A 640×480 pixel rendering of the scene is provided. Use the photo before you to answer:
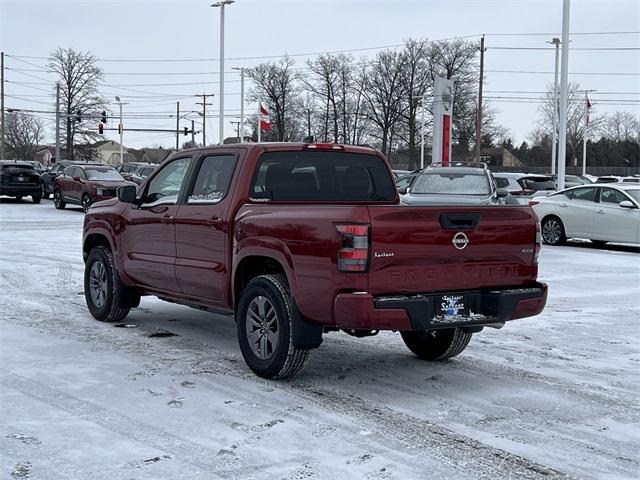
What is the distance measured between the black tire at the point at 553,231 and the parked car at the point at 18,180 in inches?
850

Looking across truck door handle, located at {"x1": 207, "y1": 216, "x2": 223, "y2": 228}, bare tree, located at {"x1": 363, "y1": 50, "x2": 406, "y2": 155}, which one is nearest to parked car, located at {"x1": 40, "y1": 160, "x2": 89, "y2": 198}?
truck door handle, located at {"x1": 207, "y1": 216, "x2": 223, "y2": 228}

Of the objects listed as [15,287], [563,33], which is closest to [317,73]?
[563,33]

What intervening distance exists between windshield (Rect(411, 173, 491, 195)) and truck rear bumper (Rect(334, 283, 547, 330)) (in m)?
10.2

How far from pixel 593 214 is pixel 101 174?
1711 cm

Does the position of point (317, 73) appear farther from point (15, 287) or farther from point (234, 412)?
point (234, 412)

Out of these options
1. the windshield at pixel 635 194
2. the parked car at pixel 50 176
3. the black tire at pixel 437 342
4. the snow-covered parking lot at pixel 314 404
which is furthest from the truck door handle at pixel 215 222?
the parked car at pixel 50 176

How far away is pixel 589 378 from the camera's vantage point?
664cm

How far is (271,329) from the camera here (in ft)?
20.7

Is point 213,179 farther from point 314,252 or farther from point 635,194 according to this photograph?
point 635,194

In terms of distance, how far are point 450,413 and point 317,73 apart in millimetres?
76337

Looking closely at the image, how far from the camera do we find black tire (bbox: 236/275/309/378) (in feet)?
20.0

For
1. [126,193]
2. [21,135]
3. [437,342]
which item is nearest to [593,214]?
[437,342]

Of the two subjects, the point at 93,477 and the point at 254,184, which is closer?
the point at 93,477

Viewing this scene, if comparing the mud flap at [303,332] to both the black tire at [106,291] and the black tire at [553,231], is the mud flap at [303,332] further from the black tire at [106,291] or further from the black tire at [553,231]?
the black tire at [553,231]
